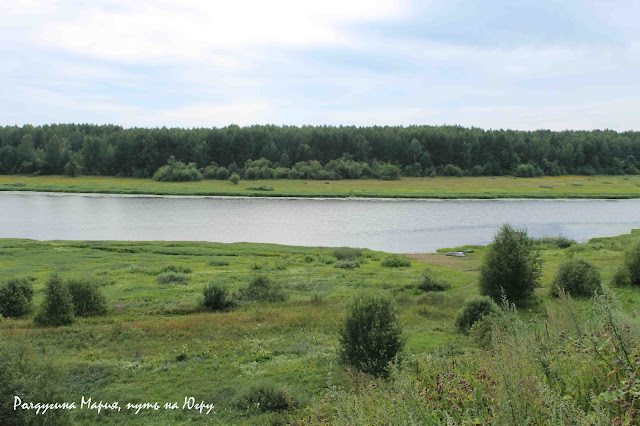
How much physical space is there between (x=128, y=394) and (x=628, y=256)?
2442 cm

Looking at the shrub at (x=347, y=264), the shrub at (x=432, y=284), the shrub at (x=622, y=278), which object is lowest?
the shrub at (x=347, y=264)

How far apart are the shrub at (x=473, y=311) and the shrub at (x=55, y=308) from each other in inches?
677

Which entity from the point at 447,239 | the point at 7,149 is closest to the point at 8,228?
the point at 447,239

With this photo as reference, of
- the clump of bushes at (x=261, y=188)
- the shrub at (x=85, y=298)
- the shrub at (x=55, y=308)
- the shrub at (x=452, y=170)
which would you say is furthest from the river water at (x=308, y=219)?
the shrub at (x=452, y=170)

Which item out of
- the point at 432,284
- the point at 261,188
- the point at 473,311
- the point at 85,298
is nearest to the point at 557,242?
the point at 432,284

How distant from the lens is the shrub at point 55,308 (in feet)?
75.9

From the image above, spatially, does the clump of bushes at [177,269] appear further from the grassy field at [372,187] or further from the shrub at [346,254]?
the grassy field at [372,187]

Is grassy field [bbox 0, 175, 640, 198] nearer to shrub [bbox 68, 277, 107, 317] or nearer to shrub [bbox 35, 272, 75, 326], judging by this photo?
shrub [bbox 68, 277, 107, 317]

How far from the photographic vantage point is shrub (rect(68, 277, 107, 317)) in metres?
24.8

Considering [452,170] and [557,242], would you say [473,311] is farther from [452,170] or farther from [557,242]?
[452,170]

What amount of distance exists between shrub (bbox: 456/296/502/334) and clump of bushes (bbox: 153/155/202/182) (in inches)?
4279

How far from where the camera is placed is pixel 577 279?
25062 millimetres

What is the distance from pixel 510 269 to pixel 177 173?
107m

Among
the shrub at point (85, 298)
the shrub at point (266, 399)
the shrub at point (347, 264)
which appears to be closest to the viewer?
the shrub at point (266, 399)
